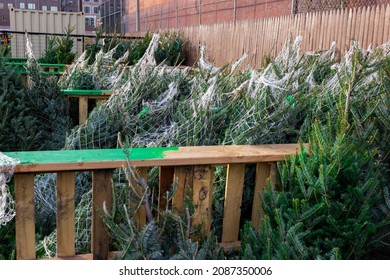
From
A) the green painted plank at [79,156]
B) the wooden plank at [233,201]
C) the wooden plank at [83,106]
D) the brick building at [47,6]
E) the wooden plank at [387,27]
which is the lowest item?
the wooden plank at [233,201]

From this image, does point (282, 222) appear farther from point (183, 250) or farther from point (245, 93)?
point (245, 93)

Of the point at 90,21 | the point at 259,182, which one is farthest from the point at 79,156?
the point at 90,21

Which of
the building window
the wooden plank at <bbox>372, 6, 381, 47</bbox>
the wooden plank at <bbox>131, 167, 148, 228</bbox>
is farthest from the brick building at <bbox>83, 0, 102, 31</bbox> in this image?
the wooden plank at <bbox>131, 167, 148, 228</bbox>

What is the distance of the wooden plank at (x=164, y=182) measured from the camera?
7.75ft

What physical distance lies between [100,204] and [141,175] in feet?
0.81

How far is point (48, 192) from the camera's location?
10.3 ft

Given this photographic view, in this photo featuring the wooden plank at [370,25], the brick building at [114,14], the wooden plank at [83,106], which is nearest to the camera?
the wooden plank at [83,106]

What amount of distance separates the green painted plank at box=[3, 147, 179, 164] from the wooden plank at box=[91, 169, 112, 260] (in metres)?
0.08

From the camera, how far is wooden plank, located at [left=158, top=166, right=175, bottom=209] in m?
2.36

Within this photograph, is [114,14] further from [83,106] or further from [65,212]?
[65,212]

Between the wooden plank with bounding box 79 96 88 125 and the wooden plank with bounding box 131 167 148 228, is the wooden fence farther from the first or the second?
the wooden plank with bounding box 131 167 148 228

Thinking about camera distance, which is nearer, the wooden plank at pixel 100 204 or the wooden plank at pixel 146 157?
the wooden plank at pixel 146 157

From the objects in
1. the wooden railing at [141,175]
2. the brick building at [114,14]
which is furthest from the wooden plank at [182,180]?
the brick building at [114,14]

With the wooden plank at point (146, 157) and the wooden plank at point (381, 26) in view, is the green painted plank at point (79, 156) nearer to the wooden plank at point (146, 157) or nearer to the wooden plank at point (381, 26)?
the wooden plank at point (146, 157)
